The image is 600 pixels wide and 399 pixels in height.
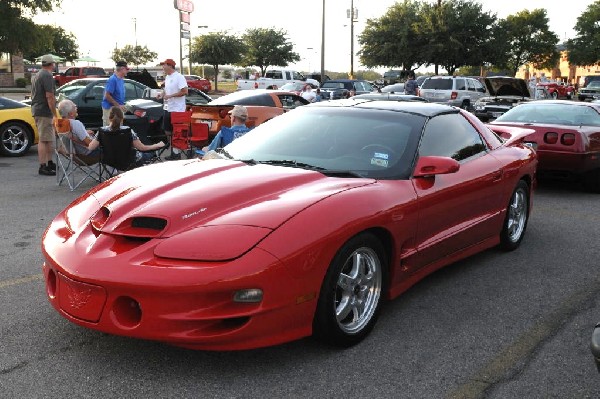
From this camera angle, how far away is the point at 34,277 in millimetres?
4562

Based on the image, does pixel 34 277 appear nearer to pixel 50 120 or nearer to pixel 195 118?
pixel 50 120

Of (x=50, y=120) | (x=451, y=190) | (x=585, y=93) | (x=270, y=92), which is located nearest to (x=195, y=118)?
(x=270, y=92)

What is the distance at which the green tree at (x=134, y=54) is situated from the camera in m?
80.3

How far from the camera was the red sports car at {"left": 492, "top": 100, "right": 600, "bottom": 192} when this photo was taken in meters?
8.46

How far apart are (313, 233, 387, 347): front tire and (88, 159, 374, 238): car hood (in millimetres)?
349

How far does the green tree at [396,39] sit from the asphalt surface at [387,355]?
43263 mm

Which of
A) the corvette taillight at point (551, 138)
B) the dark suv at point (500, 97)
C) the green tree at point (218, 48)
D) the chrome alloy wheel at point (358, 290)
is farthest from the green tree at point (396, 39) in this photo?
the chrome alloy wheel at point (358, 290)

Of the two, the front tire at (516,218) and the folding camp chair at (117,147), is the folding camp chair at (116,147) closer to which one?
the folding camp chair at (117,147)

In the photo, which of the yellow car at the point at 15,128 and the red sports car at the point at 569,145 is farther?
the yellow car at the point at 15,128

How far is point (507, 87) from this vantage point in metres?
20.5

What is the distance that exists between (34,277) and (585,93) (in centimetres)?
3665

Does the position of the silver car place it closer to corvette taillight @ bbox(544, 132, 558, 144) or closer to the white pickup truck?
the white pickup truck

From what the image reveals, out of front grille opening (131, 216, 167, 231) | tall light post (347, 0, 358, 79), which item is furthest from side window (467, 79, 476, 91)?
tall light post (347, 0, 358, 79)

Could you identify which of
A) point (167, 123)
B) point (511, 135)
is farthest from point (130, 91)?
point (511, 135)
